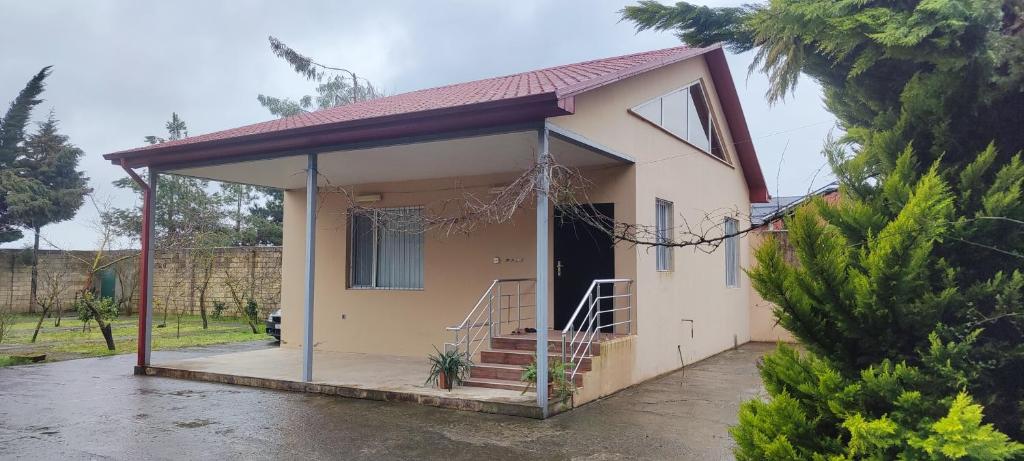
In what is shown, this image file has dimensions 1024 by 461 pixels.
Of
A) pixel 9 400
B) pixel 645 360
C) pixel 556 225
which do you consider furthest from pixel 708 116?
→ pixel 9 400

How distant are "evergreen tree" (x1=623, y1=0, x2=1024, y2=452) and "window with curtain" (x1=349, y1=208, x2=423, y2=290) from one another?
7.86 metres

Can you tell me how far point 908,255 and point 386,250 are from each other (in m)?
9.14

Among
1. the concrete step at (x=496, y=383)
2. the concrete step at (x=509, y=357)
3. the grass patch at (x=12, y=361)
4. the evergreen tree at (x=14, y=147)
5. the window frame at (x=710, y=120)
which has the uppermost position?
the evergreen tree at (x=14, y=147)

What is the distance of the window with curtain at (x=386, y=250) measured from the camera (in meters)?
10.5

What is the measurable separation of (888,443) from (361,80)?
29541mm

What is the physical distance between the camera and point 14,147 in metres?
27.5

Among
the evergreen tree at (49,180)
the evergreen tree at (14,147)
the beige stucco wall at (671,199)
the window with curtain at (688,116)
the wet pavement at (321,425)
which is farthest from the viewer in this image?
the evergreen tree at (49,180)

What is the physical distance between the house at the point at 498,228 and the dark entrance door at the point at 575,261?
21mm

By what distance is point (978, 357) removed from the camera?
2482mm

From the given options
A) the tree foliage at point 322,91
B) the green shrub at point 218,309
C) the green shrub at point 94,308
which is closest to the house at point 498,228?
the green shrub at point 94,308

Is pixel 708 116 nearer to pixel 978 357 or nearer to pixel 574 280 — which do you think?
pixel 574 280

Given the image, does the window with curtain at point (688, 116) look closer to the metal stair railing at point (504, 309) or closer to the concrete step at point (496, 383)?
the metal stair railing at point (504, 309)

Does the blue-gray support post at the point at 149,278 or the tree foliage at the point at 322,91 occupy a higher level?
the tree foliage at the point at 322,91

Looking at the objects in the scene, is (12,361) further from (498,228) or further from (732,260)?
(732,260)
